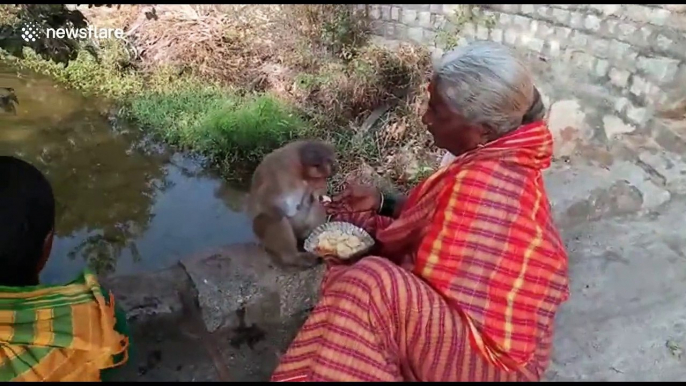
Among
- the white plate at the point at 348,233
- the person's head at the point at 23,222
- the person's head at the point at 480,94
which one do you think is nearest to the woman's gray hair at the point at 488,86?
the person's head at the point at 480,94

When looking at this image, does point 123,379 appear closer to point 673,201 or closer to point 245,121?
point 673,201

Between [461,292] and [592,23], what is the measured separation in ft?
11.9

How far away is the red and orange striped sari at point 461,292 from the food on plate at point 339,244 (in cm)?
32

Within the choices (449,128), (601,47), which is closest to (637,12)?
(601,47)

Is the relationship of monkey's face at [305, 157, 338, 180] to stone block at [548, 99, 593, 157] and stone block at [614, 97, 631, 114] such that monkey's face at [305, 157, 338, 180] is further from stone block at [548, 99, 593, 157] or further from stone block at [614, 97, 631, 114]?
stone block at [614, 97, 631, 114]

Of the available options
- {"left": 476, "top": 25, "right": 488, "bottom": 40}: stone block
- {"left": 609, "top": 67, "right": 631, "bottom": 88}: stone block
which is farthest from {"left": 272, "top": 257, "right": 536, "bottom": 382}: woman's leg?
{"left": 476, "top": 25, "right": 488, "bottom": 40}: stone block

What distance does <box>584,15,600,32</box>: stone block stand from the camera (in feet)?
16.1

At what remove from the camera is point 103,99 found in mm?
8836

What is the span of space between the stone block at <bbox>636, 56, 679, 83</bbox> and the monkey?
2.19m

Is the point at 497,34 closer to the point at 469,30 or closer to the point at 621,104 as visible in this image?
the point at 469,30

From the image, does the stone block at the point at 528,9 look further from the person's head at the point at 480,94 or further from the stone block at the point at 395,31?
the person's head at the point at 480,94

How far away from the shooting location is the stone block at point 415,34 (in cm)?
704

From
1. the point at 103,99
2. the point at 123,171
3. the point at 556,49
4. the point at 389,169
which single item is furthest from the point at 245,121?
the point at 556,49

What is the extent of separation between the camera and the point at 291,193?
10.5 feet
